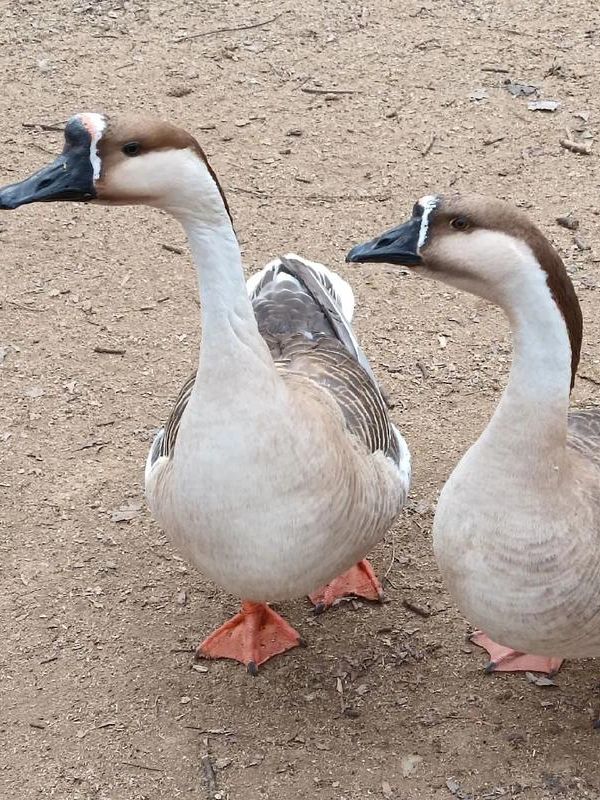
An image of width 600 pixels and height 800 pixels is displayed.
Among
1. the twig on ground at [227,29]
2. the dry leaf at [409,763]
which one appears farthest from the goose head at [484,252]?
the twig on ground at [227,29]

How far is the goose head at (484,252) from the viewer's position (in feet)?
9.25

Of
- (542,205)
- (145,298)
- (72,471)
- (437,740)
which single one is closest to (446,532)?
(437,740)

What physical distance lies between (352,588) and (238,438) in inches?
46.0

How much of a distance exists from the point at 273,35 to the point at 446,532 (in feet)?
17.4

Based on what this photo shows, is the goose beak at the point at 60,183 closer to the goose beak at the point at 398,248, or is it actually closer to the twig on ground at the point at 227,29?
the goose beak at the point at 398,248

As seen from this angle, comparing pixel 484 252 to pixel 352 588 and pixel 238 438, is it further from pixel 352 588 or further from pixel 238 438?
pixel 352 588

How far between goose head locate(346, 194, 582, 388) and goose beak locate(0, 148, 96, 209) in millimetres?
743

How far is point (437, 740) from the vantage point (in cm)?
364

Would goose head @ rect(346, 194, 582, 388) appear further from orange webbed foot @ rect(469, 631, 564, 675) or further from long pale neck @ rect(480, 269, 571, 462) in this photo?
orange webbed foot @ rect(469, 631, 564, 675)

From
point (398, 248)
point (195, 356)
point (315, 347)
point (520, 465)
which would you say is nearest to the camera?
point (398, 248)

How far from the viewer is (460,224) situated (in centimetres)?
286

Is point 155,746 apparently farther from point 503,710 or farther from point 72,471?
point 72,471

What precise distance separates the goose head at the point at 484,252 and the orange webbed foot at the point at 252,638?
1589 millimetres

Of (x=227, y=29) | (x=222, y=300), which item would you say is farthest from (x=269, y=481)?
(x=227, y=29)
